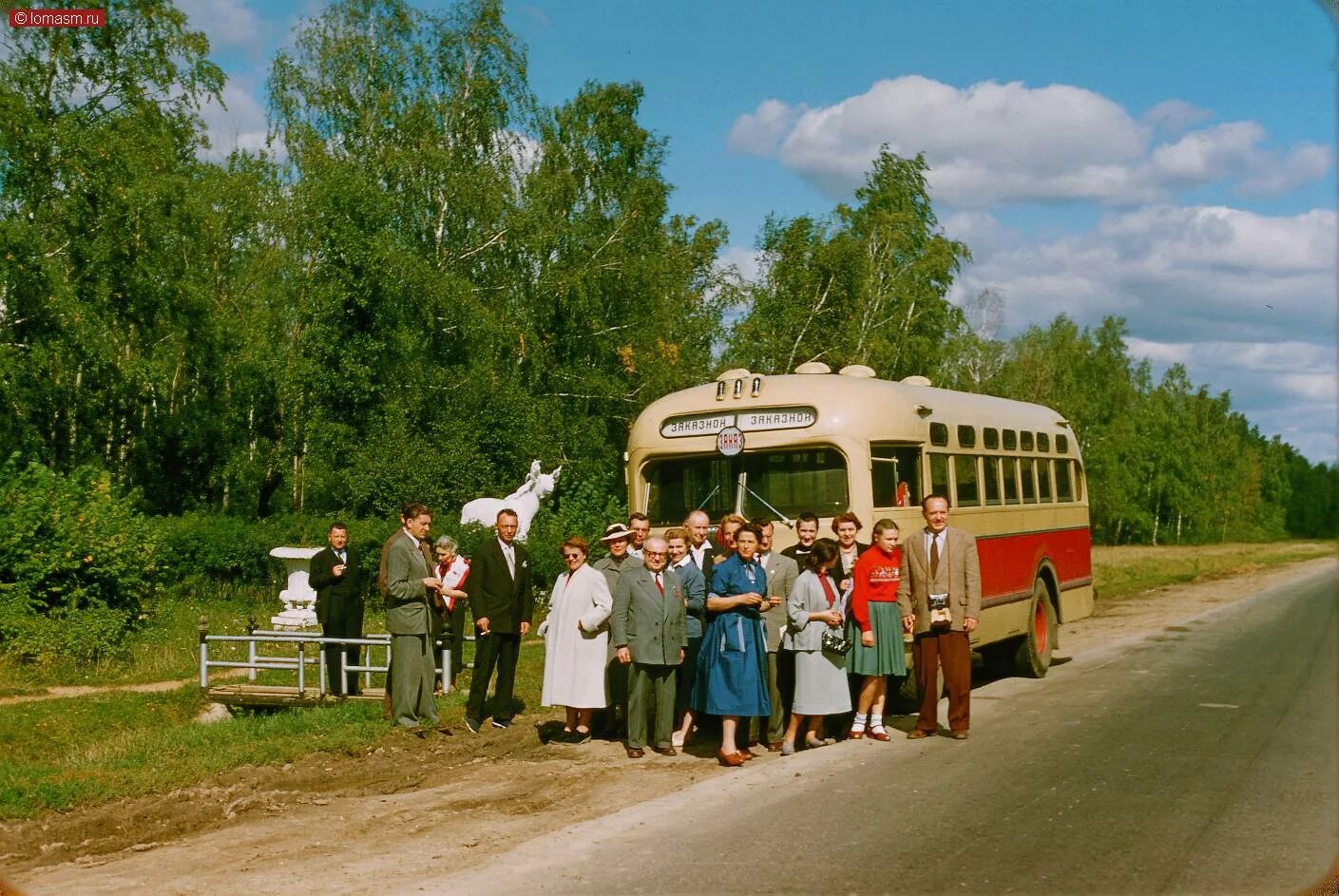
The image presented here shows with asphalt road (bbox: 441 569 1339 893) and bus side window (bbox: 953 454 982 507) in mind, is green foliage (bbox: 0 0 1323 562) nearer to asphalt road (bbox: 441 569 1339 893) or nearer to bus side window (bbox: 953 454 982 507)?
bus side window (bbox: 953 454 982 507)

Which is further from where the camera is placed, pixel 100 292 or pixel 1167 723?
pixel 100 292

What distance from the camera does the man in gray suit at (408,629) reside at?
11938mm

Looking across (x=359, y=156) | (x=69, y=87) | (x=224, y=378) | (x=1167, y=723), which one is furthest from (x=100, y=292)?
(x=1167, y=723)

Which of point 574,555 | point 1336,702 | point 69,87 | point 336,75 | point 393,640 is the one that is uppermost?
point 336,75

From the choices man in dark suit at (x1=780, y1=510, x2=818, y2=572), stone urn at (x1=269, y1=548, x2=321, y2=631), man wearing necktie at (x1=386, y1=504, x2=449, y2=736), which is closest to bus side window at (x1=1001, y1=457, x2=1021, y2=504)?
man in dark suit at (x1=780, y1=510, x2=818, y2=572)

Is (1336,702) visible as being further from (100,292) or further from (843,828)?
(100,292)

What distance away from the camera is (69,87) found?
27.5 meters

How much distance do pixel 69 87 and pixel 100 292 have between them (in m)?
5.03

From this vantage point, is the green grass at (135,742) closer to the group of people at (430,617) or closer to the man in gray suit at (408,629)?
the man in gray suit at (408,629)

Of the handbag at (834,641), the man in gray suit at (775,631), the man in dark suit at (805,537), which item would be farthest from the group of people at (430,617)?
the handbag at (834,641)

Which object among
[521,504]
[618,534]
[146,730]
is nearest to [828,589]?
[618,534]

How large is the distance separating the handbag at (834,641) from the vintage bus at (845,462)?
1538mm

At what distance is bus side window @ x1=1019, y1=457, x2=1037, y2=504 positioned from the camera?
53.6 ft

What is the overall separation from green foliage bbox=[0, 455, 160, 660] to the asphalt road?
10.9 meters
